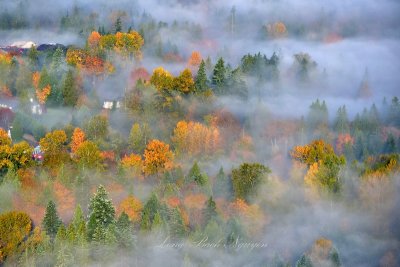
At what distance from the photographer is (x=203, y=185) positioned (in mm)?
67062

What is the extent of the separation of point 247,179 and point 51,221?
1948 centimetres

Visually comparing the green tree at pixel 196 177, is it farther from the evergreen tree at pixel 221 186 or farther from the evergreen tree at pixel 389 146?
the evergreen tree at pixel 389 146

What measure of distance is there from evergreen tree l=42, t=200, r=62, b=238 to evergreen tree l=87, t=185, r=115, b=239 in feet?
8.76

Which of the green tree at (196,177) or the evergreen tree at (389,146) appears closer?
the green tree at (196,177)

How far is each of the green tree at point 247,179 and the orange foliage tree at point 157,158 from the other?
7305 millimetres

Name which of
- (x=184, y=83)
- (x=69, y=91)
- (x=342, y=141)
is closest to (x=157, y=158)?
(x=184, y=83)

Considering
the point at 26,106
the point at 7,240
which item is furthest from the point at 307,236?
the point at 26,106

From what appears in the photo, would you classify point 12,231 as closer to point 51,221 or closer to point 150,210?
point 51,221

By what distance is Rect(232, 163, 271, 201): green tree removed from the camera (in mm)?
67438

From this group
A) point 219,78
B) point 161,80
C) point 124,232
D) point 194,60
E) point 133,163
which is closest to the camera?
point 124,232

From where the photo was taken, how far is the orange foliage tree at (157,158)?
237ft

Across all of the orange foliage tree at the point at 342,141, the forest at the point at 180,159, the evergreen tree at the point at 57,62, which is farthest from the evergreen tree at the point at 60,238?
the evergreen tree at the point at 57,62

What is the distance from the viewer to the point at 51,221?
5684cm

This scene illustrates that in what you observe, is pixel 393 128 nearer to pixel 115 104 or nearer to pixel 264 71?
pixel 264 71
